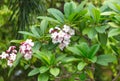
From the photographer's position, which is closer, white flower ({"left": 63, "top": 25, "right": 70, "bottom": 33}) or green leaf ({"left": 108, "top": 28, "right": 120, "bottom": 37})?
green leaf ({"left": 108, "top": 28, "right": 120, "bottom": 37})

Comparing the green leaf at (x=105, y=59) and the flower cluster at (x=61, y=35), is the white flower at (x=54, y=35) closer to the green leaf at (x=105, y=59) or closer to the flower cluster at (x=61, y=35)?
the flower cluster at (x=61, y=35)

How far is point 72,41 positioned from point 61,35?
0.20m

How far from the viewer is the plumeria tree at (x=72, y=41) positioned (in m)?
2.10

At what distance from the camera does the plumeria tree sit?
82.8 inches

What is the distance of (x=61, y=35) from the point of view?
2.14 meters

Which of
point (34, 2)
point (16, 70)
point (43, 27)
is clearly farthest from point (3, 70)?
point (43, 27)

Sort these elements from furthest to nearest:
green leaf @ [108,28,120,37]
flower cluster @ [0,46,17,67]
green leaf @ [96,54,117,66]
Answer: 1. flower cluster @ [0,46,17,67]
2. green leaf @ [96,54,117,66]
3. green leaf @ [108,28,120,37]

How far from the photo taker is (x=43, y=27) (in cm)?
229

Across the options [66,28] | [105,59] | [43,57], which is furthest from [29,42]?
[105,59]

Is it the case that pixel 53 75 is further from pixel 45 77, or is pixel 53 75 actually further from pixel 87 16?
pixel 87 16

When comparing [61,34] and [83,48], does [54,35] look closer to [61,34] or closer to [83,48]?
[61,34]

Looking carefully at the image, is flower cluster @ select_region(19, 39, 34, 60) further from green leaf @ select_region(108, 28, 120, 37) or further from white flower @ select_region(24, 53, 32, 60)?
green leaf @ select_region(108, 28, 120, 37)

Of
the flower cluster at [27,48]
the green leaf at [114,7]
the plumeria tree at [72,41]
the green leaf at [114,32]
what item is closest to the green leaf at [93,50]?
the plumeria tree at [72,41]

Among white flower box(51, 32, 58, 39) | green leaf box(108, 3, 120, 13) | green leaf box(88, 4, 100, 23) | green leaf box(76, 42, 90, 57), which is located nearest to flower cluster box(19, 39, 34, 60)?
white flower box(51, 32, 58, 39)
